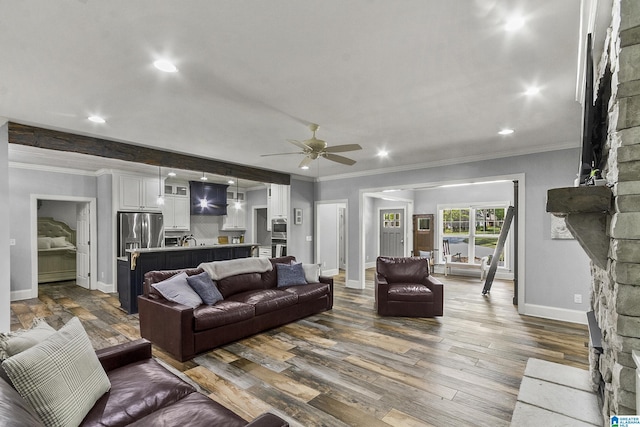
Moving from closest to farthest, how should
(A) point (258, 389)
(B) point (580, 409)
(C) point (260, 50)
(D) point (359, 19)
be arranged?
(D) point (359, 19) < (C) point (260, 50) < (B) point (580, 409) < (A) point (258, 389)

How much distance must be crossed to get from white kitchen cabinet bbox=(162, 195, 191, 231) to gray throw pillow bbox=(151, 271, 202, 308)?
4214 mm

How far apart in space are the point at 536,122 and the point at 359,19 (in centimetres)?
292

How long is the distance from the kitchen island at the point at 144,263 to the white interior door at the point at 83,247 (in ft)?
7.67

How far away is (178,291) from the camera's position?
11.9 feet

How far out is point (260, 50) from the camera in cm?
212

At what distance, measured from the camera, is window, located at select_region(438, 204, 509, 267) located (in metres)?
8.09

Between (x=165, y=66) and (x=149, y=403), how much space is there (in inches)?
89.6

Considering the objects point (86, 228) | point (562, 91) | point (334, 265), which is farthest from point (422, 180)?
point (86, 228)

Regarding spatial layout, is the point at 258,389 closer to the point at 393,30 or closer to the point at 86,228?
the point at 393,30

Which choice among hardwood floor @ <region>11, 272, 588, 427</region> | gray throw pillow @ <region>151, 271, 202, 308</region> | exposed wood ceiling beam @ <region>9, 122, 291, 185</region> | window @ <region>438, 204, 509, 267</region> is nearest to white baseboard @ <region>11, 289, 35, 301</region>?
hardwood floor @ <region>11, 272, 588, 427</region>

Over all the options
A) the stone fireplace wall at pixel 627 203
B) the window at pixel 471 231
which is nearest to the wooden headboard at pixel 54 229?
the window at pixel 471 231

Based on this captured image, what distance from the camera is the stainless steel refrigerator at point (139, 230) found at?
6391 millimetres

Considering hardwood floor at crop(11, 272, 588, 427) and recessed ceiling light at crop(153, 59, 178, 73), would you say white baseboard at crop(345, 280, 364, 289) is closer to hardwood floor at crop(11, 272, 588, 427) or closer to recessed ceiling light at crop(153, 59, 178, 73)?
hardwood floor at crop(11, 272, 588, 427)

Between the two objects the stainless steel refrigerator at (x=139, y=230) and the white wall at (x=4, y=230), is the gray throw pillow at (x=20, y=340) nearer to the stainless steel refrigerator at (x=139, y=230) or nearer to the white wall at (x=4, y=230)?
the white wall at (x=4, y=230)
